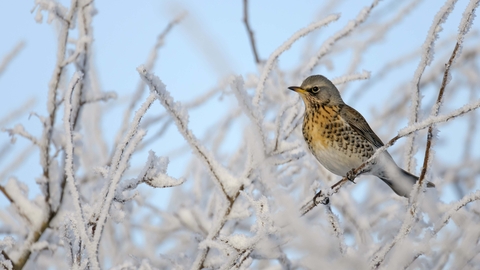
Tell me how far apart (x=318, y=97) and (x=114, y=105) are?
2412 mm

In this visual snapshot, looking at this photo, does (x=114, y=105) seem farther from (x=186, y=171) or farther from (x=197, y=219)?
(x=197, y=219)

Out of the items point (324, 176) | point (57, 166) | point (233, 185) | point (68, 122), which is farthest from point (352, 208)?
point (68, 122)

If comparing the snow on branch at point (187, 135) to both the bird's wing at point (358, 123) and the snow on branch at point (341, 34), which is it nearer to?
the snow on branch at point (341, 34)

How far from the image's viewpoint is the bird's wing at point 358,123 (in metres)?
4.76

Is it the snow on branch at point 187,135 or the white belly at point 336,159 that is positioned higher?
the white belly at point 336,159

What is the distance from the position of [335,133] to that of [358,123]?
25cm

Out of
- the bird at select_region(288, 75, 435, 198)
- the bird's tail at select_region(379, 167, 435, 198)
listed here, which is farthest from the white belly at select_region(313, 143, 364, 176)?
the bird's tail at select_region(379, 167, 435, 198)

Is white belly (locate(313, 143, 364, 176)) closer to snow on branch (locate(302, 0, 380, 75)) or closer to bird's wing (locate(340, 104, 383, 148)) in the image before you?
bird's wing (locate(340, 104, 383, 148))

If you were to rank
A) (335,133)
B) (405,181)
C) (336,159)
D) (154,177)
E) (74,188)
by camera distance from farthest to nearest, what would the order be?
(335,133) < (336,159) < (405,181) < (154,177) < (74,188)

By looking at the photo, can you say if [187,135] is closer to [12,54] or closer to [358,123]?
[358,123]

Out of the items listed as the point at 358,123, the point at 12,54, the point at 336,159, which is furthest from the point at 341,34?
the point at 12,54

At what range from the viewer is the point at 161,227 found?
5078mm

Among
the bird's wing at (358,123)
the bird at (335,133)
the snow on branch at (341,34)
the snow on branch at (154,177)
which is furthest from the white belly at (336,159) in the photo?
the snow on branch at (154,177)

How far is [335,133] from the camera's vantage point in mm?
4699
